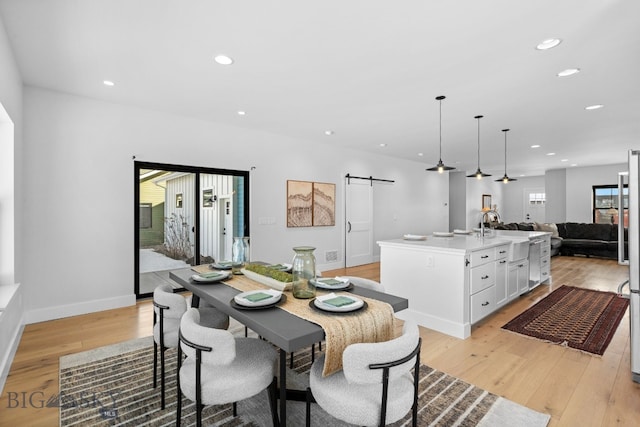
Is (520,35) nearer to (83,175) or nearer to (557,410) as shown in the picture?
(557,410)

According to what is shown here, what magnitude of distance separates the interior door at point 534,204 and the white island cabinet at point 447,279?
1138cm

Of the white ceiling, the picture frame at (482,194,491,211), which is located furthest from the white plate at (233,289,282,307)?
the picture frame at (482,194,491,211)

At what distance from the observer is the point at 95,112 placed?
154 inches

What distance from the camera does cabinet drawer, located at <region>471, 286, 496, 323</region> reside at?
328 centimetres

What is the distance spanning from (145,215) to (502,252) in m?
4.75

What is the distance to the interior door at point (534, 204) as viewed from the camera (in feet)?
42.6

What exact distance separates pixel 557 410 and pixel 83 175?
514cm

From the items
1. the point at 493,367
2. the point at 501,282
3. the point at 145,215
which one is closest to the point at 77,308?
the point at 145,215

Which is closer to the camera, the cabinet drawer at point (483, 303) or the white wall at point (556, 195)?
the cabinet drawer at point (483, 303)

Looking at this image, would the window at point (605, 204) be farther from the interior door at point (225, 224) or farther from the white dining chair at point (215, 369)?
the white dining chair at point (215, 369)

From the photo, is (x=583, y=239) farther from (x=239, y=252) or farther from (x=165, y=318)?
(x=165, y=318)

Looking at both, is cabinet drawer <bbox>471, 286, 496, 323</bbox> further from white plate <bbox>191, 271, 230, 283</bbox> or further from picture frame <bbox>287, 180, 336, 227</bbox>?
picture frame <bbox>287, 180, 336, 227</bbox>

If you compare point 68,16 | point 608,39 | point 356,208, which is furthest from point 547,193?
point 68,16

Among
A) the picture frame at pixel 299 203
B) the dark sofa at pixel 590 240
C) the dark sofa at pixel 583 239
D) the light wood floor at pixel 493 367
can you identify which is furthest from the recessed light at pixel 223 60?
the dark sofa at pixel 590 240
